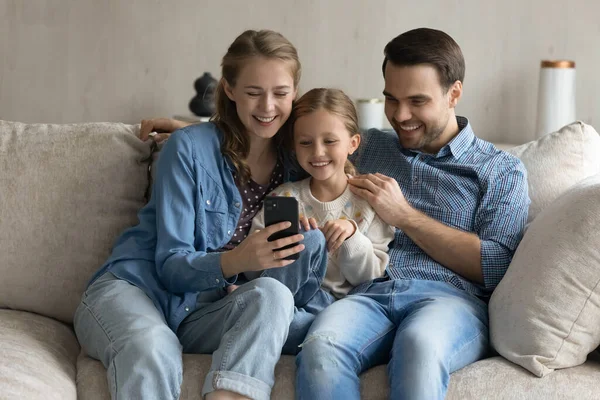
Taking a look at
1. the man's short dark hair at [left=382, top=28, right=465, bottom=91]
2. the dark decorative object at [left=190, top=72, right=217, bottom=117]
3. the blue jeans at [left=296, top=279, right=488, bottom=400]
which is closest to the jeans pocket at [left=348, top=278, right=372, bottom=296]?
the blue jeans at [left=296, top=279, right=488, bottom=400]

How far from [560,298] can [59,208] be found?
46.8 inches

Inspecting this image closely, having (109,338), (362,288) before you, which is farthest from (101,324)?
(362,288)

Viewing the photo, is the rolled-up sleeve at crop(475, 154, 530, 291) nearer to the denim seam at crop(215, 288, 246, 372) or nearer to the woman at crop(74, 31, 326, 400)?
the woman at crop(74, 31, 326, 400)

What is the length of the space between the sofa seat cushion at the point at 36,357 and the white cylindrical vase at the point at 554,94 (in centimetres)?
229

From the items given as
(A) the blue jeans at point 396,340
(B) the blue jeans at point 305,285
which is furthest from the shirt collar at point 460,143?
(B) the blue jeans at point 305,285

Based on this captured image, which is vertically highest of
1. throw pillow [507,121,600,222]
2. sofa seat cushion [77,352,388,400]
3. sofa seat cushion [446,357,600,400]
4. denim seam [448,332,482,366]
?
throw pillow [507,121,600,222]

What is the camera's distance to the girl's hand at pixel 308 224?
6.33 ft

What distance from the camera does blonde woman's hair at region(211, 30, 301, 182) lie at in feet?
6.59

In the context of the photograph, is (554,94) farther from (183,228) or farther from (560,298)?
(183,228)

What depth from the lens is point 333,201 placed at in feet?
6.84

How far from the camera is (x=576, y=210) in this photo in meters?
1.77

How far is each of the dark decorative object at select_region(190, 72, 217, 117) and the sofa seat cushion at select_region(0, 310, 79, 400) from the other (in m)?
1.72

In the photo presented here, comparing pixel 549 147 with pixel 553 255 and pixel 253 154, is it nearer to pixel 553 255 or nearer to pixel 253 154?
pixel 553 255

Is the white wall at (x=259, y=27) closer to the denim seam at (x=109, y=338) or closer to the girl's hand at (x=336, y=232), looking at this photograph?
the girl's hand at (x=336, y=232)
